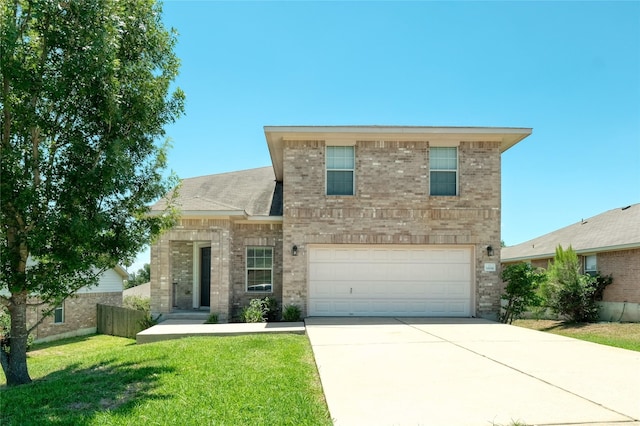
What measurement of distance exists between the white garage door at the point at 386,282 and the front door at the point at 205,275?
14.1 feet

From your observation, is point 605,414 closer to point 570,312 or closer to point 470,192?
point 470,192

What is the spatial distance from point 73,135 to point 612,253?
18.0 m

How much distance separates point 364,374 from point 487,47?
34.9ft

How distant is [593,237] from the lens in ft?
60.0

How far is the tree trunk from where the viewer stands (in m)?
7.42

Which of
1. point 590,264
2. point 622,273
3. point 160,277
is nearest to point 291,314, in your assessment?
point 160,277

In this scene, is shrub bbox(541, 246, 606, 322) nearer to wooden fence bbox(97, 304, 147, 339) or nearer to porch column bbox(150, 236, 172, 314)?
porch column bbox(150, 236, 172, 314)

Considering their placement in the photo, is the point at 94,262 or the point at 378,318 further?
the point at 378,318

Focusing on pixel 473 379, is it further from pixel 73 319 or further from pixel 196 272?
pixel 73 319

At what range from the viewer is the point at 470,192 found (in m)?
13.2

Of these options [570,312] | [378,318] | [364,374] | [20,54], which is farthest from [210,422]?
[570,312]

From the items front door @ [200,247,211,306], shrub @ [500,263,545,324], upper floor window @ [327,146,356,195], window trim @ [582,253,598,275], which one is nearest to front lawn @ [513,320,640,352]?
shrub @ [500,263,545,324]

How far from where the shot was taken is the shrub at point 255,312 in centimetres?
1261

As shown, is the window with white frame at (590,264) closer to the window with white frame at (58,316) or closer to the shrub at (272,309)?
the shrub at (272,309)
